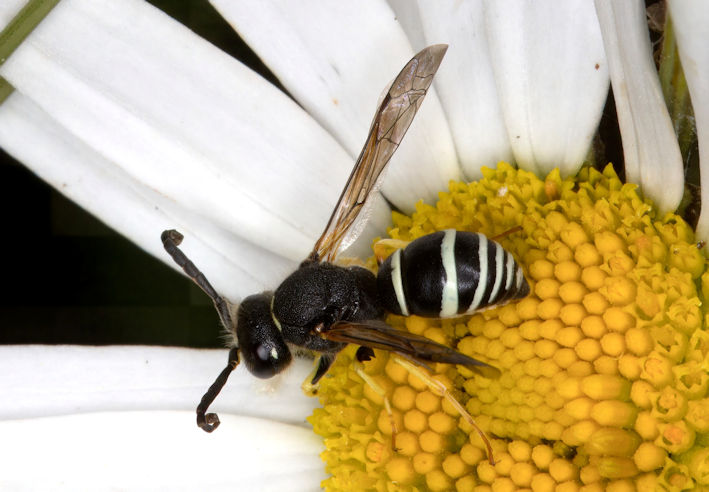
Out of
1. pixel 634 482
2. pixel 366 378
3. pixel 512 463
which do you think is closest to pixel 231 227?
pixel 366 378

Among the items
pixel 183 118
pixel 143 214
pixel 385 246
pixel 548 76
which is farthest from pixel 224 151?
pixel 548 76

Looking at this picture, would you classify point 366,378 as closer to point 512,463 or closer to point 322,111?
point 512,463

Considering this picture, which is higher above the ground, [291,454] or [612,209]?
[612,209]

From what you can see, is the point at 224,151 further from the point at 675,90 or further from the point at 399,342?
the point at 675,90

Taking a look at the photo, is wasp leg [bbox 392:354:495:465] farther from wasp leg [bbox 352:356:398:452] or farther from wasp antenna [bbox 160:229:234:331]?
wasp antenna [bbox 160:229:234:331]

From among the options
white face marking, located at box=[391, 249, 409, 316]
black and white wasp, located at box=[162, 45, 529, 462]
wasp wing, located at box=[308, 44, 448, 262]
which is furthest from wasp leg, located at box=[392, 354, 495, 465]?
wasp wing, located at box=[308, 44, 448, 262]

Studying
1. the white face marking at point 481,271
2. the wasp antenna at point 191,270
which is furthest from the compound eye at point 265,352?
the white face marking at point 481,271

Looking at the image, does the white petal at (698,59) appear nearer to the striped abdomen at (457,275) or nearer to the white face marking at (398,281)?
the striped abdomen at (457,275)
